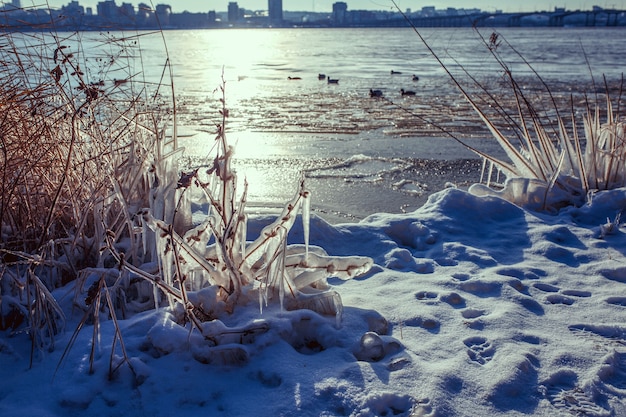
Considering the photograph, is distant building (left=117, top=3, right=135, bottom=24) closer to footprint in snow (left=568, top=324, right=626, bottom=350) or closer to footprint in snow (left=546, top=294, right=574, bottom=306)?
footprint in snow (left=546, top=294, right=574, bottom=306)

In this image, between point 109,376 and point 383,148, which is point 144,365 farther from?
point 383,148

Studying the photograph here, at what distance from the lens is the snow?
161cm

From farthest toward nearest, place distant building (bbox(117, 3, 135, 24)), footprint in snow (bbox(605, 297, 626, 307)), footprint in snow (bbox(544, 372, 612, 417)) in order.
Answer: distant building (bbox(117, 3, 135, 24)) < footprint in snow (bbox(605, 297, 626, 307)) < footprint in snow (bbox(544, 372, 612, 417))

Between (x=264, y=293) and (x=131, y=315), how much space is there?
525 millimetres

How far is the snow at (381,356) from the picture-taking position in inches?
63.5

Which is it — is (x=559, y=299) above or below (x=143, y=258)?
below

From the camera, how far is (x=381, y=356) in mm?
1856

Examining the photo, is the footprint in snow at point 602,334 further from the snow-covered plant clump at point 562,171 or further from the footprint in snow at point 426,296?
the snow-covered plant clump at point 562,171

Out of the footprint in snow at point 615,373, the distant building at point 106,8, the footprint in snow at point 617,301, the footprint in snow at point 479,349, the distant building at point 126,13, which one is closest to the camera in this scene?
the footprint in snow at point 615,373

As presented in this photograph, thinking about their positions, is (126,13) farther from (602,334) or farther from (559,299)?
(602,334)

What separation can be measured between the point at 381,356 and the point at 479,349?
12.8 inches

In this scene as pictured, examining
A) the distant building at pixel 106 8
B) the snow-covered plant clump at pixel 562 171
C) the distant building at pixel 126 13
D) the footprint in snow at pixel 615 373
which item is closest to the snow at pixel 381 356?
the footprint in snow at pixel 615 373

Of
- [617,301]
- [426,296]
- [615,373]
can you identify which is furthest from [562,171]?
[615,373]

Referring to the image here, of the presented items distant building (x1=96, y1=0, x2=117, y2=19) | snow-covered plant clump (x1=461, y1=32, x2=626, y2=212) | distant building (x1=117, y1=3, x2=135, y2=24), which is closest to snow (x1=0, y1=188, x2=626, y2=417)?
snow-covered plant clump (x1=461, y1=32, x2=626, y2=212)
